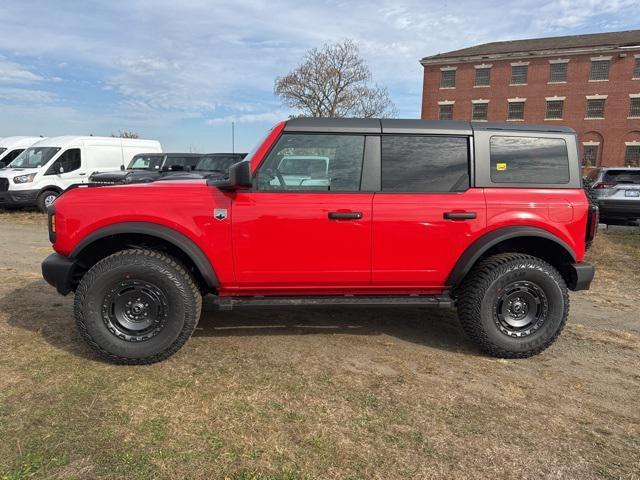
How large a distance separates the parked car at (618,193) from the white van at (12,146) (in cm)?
1699

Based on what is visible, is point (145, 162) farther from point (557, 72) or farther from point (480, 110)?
point (557, 72)

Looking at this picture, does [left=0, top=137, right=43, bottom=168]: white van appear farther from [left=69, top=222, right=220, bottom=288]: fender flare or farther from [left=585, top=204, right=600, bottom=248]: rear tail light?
[left=585, top=204, right=600, bottom=248]: rear tail light

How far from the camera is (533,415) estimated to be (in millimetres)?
2908

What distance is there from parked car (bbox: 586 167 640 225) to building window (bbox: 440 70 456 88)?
112 ft

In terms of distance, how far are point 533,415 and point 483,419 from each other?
1.12ft

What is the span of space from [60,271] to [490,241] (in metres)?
3.27

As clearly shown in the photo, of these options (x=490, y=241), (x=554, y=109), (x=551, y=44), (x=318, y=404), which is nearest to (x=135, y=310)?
(x=318, y=404)

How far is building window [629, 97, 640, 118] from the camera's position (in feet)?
121

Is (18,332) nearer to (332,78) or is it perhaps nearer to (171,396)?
(171,396)

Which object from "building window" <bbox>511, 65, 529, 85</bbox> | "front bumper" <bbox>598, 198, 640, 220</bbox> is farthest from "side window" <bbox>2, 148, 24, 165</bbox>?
"building window" <bbox>511, 65, 529, 85</bbox>

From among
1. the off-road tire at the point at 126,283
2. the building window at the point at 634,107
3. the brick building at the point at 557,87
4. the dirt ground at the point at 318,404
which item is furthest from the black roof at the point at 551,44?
the off-road tire at the point at 126,283

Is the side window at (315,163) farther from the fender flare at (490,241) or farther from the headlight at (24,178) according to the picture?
the headlight at (24,178)

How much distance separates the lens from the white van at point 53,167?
40.9 feet

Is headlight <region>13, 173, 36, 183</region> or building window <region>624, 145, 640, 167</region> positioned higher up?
building window <region>624, 145, 640, 167</region>
